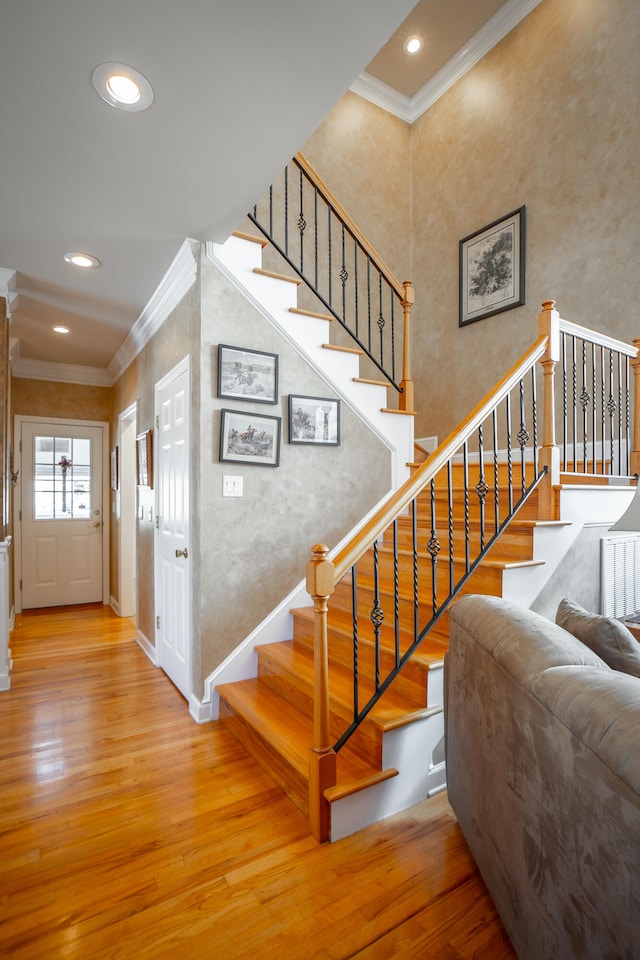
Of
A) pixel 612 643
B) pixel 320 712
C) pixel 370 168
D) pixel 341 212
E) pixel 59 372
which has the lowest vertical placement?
pixel 320 712

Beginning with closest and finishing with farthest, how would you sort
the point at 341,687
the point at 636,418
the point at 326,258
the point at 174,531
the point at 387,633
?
the point at 341,687 → the point at 387,633 → the point at 636,418 → the point at 174,531 → the point at 326,258

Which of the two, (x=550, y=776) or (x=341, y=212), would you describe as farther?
(x=341, y=212)

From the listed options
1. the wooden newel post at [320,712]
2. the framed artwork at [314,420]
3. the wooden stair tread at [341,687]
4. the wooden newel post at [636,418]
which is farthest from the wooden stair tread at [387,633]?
the wooden newel post at [636,418]

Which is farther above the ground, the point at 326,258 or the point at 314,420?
the point at 326,258

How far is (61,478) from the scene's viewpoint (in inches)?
221

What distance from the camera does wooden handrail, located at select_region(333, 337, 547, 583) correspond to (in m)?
1.91

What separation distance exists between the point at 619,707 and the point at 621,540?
7.61 feet

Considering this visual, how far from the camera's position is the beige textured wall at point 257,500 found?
2760mm

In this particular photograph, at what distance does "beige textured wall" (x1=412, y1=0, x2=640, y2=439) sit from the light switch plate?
2735 millimetres

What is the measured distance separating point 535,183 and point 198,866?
5120 millimetres

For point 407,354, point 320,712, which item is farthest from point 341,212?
point 320,712

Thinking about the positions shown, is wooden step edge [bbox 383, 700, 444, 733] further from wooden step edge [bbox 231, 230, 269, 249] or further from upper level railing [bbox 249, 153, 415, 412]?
upper level railing [bbox 249, 153, 415, 412]

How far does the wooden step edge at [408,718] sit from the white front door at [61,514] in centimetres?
478

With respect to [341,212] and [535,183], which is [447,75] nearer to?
[535,183]
